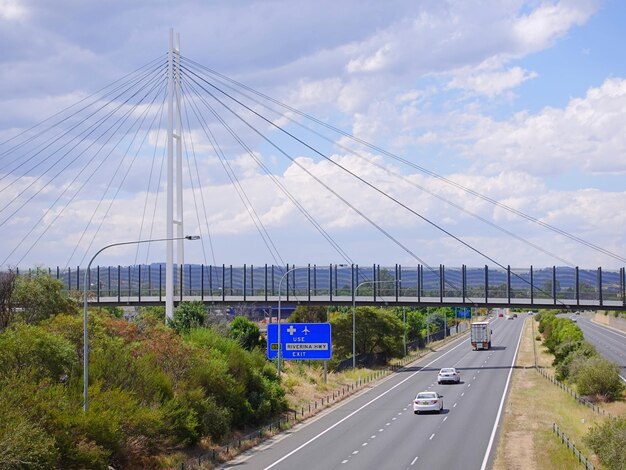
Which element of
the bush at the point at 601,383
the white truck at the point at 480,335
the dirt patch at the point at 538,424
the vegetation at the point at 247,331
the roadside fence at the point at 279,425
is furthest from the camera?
the white truck at the point at 480,335

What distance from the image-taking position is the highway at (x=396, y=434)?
40625 millimetres

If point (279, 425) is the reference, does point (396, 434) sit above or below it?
above

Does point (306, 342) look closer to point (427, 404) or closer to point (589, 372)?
point (427, 404)

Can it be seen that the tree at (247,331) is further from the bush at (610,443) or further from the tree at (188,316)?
the bush at (610,443)

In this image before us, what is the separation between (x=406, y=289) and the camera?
105875 millimetres

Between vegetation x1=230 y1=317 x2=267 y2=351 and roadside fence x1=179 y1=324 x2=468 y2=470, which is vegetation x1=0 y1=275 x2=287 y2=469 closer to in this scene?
roadside fence x1=179 y1=324 x2=468 y2=470

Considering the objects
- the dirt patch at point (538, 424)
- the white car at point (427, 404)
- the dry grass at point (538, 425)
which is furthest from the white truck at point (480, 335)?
the white car at point (427, 404)

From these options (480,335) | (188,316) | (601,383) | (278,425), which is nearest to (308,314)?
(480,335)

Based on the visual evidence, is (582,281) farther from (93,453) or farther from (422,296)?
(93,453)

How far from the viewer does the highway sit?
40.6m

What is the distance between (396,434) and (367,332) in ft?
182

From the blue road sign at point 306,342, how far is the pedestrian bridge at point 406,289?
51.7 feet

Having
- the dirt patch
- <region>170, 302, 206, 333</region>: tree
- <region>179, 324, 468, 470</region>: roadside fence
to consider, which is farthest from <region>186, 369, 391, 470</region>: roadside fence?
the dirt patch

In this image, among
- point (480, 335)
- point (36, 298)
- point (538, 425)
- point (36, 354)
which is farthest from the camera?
point (480, 335)
